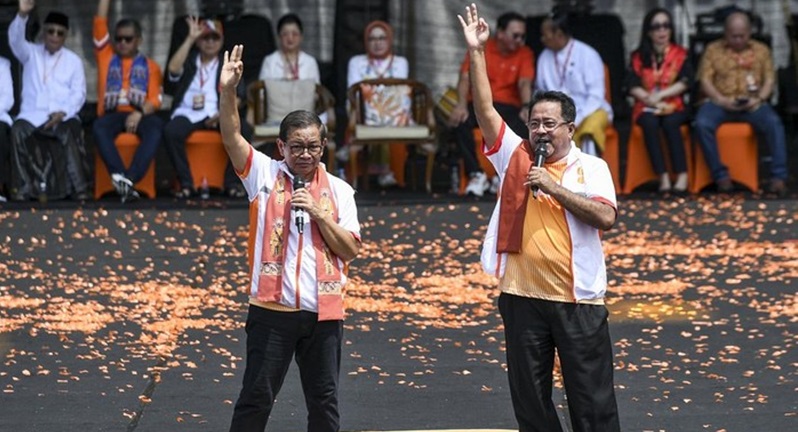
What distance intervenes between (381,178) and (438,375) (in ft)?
23.8

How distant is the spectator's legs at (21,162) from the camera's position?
14.6 meters

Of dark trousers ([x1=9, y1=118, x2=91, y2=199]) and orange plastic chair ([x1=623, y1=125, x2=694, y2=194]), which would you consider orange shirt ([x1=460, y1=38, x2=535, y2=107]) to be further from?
dark trousers ([x1=9, y1=118, x2=91, y2=199])

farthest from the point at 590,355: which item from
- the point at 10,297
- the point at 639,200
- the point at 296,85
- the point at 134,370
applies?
the point at 296,85

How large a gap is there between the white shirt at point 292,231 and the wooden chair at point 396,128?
838 cm

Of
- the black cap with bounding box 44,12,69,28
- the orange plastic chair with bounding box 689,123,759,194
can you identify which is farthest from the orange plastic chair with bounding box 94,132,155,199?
the orange plastic chair with bounding box 689,123,759,194

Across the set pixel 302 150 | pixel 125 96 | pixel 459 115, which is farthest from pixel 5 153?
pixel 302 150

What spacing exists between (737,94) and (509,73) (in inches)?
80.8

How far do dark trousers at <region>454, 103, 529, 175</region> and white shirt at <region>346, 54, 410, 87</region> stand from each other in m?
0.80

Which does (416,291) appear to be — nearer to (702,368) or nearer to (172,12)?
(702,368)

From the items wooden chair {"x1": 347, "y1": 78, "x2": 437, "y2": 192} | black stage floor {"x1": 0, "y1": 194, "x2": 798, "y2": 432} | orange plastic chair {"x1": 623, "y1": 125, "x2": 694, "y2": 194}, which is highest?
wooden chair {"x1": 347, "y1": 78, "x2": 437, "y2": 192}

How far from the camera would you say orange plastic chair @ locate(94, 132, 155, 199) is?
15008 mm

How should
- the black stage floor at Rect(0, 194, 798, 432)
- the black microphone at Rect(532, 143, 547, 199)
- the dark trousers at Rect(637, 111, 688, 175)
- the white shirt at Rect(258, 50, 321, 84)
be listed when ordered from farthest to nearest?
the white shirt at Rect(258, 50, 321, 84)
the dark trousers at Rect(637, 111, 688, 175)
the black stage floor at Rect(0, 194, 798, 432)
the black microphone at Rect(532, 143, 547, 199)

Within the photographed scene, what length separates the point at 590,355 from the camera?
645 centimetres

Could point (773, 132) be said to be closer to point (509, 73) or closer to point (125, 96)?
Answer: point (509, 73)
